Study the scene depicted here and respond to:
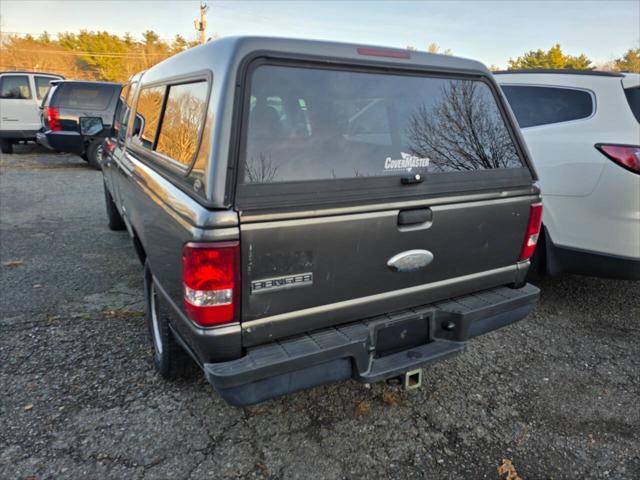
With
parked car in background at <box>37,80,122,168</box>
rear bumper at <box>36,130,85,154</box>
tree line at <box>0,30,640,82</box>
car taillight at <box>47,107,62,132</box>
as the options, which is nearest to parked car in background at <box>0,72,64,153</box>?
parked car in background at <box>37,80,122,168</box>

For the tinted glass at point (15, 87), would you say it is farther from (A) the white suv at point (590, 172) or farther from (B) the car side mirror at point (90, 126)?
(A) the white suv at point (590, 172)

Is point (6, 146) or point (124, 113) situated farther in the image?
point (6, 146)

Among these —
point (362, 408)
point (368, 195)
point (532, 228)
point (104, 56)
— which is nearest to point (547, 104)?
point (532, 228)

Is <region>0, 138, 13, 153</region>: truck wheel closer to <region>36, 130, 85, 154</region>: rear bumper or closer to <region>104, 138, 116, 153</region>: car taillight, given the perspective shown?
<region>36, 130, 85, 154</region>: rear bumper

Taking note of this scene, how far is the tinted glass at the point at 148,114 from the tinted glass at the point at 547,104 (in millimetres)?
3184

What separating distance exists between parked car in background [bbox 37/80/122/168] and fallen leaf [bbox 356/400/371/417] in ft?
31.4

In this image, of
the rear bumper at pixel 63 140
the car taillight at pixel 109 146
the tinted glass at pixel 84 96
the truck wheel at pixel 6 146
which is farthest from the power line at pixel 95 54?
the car taillight at pixel 109 146

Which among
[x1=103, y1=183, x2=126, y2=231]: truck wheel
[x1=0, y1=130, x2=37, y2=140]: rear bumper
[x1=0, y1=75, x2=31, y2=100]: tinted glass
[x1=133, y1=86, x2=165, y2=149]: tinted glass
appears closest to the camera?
[x1=133, y1=86, x2=165, y2=149]: tinted glass

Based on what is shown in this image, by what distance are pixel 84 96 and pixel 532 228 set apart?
36.0ft

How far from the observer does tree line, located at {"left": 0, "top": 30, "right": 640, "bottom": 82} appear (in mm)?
37562

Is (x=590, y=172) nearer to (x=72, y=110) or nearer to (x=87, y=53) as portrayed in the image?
(x=72, y=110)

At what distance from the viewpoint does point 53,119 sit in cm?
1033

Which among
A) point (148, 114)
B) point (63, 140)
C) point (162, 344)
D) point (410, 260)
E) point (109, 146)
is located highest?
point (148, 114)

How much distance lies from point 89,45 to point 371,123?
Result: 5014 cm
